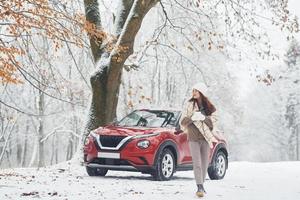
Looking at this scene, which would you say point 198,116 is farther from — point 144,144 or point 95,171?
point 95,171

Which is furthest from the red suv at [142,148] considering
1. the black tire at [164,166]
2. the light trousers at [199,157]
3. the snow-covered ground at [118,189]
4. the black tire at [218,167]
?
the light trousers at [199,157]

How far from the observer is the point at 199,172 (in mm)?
10289

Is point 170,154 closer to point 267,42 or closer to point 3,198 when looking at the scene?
point 3,198

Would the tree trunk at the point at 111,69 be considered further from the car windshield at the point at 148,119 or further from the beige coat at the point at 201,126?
the beige coat at the point at 201,126

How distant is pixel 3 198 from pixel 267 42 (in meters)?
11.2

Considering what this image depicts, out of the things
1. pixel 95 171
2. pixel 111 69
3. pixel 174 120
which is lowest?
pixel 95 171

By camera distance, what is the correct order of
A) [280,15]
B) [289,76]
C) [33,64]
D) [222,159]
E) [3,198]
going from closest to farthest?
[3,198], [33,64], [222,159], [280,15], [289,76]

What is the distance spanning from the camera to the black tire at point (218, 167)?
49.0 feet

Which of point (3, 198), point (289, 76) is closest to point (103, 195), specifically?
point (3, 198)

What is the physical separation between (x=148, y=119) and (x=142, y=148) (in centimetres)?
148

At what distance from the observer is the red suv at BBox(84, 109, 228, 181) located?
518 inches


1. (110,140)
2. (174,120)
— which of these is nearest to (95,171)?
(110,140)

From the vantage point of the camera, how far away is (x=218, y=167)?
15.2m

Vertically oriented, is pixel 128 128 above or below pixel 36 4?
below
